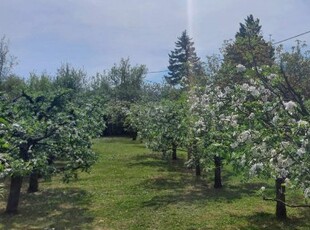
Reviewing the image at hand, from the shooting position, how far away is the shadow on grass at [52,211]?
10.5 m

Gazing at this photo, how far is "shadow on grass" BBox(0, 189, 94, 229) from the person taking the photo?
10.5 meters

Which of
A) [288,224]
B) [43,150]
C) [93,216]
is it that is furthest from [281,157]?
[43,150]

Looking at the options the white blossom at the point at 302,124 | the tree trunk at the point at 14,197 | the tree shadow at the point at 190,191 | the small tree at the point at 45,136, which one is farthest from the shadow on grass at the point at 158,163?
the white blossom at the point at 302,124

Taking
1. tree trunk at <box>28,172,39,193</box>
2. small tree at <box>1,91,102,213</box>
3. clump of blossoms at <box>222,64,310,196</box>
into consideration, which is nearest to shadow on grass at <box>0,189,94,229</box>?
tree trunk at <box>28,172,39,193</box>

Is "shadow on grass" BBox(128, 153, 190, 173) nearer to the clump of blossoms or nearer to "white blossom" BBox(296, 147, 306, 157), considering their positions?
the clump of blossoms

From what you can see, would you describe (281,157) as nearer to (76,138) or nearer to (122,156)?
(76,138)

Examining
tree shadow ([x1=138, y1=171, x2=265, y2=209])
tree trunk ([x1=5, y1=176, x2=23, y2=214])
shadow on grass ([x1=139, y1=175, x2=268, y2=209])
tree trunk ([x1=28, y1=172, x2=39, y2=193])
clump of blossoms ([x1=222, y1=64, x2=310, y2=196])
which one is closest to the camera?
clump of blossoms ([x1=222, y1=64, x2=310, y2=196])

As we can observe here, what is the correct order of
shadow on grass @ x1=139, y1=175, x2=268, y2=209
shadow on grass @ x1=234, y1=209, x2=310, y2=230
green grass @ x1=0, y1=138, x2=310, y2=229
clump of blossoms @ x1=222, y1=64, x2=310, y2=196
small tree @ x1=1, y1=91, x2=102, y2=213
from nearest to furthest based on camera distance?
clump of blossoms @ x1=222, y1=64, x2=310, y2=196
shadow on grass @ x1=234, y1=209, x2=310, y2=230
green grass @ x1=0, y1=138, x2=310, y2=229
small tree @ x1=1, y1=91, x2=102, y2=213
shadow on grass @ x1=139, y1=175, x2=268, y2=209

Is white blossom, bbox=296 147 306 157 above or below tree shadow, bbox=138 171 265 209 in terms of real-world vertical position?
above

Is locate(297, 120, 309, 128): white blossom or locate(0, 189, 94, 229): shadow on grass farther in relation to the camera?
locate(0, 189, 94, 229): shadow on grass

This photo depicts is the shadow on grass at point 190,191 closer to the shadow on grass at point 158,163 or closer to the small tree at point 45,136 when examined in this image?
the small tree at point 45,136

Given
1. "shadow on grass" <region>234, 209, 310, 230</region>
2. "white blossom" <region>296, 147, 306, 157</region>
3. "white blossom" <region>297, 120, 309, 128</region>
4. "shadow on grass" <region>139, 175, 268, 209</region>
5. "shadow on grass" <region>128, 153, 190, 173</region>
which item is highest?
"white blossom" <region>297, 120, 309, 128</region>

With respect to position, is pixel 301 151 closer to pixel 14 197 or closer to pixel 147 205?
pixel 147 205

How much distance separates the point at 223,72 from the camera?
11227 mm
